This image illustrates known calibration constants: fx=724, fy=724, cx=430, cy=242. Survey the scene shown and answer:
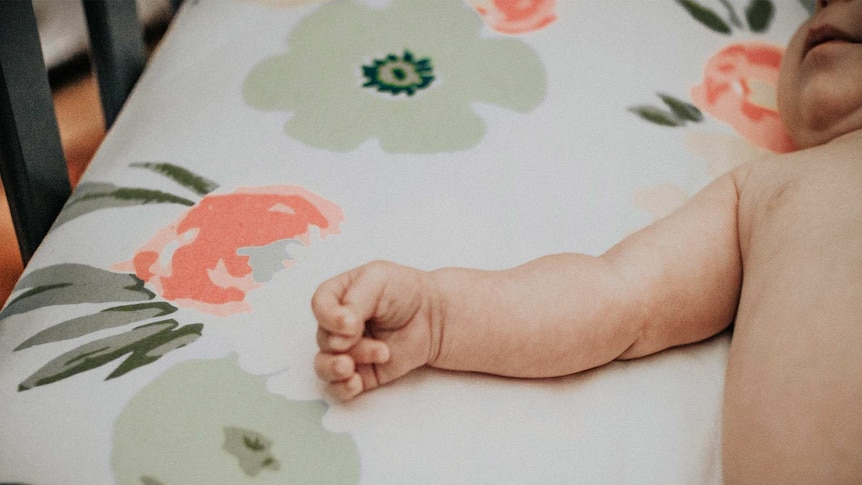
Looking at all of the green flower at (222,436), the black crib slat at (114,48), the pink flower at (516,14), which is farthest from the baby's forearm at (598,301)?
the black crib slat at (114,48)

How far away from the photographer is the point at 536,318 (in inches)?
22.7

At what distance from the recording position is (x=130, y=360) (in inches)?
21.8

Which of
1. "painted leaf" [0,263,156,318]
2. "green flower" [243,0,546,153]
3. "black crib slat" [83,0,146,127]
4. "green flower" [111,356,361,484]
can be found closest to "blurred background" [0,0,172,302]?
"black crib slat" [83,0,146,127]

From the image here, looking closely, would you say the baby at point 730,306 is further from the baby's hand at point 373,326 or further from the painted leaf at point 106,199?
the painted leaf at point 106,199

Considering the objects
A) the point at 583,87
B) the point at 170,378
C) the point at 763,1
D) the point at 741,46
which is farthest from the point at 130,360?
the point at 763,1

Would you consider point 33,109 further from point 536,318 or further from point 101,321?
point 536,318

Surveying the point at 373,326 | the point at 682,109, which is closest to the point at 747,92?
the point at 682,109

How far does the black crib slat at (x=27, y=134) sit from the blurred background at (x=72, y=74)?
0.68 metres

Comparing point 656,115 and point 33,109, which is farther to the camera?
point 656,115

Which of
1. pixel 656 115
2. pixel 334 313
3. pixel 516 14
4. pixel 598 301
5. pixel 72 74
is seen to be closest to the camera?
pixel 334 313

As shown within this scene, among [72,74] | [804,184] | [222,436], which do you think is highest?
[804,184]

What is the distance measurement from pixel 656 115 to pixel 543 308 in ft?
1.17

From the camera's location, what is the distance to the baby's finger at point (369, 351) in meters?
0.51

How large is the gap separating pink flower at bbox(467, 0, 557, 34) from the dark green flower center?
4.7 inches
